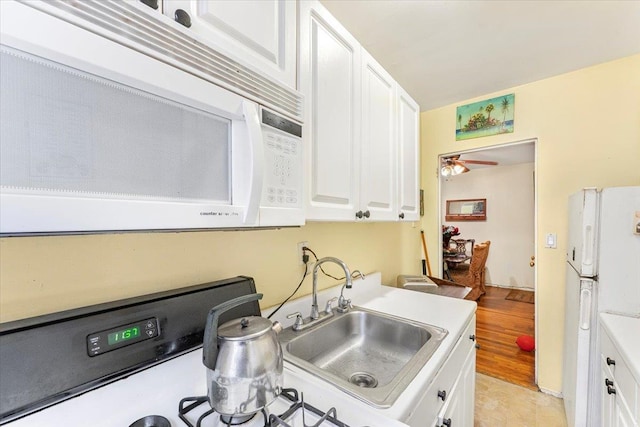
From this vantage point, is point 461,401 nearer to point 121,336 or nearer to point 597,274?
point 597,274

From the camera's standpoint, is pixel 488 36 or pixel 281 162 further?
pixel 488 36

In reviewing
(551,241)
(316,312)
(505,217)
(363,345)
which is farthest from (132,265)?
(505,217)

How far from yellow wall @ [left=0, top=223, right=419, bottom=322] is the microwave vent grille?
510 millimetres

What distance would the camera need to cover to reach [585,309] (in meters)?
1.46

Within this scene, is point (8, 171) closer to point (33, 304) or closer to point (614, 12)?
point (33, 304)

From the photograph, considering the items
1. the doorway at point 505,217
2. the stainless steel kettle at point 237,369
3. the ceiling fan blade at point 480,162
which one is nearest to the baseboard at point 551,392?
the doorway at point 505,217

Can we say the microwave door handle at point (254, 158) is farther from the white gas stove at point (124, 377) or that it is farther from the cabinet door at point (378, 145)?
the cabinet door at point (378, 145)

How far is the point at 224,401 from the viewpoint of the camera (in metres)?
0.57

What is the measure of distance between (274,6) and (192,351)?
1.04m

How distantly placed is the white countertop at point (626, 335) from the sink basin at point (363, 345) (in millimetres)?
609

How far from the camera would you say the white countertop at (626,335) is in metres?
0.94

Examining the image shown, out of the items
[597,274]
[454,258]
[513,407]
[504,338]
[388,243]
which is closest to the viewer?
[597,274]

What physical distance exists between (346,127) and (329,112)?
0.12 metres

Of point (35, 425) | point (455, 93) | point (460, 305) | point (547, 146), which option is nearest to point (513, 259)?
point (547, 146)
